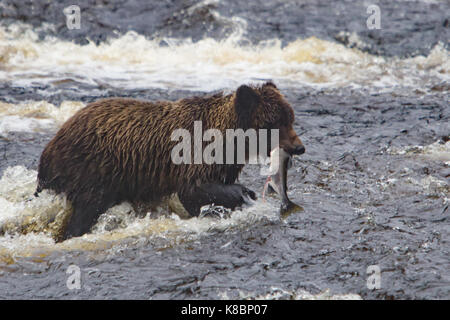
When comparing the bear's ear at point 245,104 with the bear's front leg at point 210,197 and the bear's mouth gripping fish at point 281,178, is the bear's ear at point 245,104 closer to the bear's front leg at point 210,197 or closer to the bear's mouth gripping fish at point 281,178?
the bear's mouth gripping fish at point 281,178

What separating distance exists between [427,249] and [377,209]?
1028 mm

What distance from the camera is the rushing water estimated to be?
16.9 ft

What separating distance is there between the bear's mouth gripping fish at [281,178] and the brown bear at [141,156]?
10cm

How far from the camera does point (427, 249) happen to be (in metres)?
5.49

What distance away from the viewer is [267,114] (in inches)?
241

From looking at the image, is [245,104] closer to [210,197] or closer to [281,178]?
[281,178]

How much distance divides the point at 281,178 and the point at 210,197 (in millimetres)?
742

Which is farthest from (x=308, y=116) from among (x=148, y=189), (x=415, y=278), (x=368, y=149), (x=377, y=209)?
(x=415, y=278)

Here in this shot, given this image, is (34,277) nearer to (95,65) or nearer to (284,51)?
(95,65)

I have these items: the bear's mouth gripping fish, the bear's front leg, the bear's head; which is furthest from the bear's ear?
the bear's front leg

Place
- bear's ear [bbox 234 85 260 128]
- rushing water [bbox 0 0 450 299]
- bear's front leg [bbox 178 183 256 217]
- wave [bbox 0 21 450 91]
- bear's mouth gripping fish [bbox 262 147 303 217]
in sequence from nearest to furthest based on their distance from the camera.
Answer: rushing water [bbox 0 0 450 299] → bear's mouth gripping fish [bbox 262 147 303 217] → bear's ear [bbox 234 85 260 128] → bear's front leg [bbox 178 183 256 217] → wave [bbox 0 21 450 91]

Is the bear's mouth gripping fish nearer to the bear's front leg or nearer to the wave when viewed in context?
the bear's front leg

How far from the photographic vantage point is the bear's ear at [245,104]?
19.6 feet

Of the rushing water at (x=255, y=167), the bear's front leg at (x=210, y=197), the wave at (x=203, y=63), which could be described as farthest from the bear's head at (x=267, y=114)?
the wave at (x=203, y=63)
